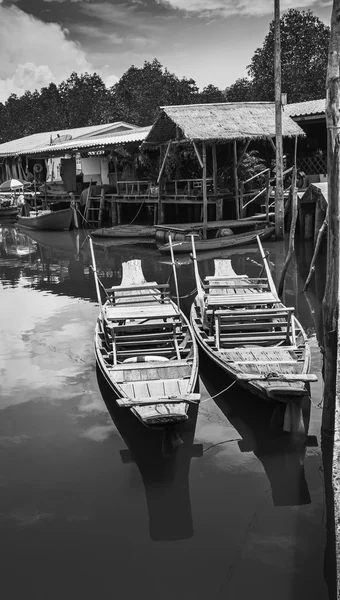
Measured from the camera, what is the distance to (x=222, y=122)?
17344mm

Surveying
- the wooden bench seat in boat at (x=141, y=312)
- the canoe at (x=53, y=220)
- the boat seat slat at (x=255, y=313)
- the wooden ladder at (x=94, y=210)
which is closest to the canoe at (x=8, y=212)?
the canoe at (x=53, y=220)

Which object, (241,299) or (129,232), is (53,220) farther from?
(241,299)

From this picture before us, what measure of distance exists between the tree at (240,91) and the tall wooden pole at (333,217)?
1245 inches

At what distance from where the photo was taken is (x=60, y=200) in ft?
90.7

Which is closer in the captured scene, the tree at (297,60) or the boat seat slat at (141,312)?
the boat seat slat at (141,312)

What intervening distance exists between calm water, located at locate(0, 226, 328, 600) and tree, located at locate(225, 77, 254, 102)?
1227 inches

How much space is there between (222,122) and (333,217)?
40.9 feet

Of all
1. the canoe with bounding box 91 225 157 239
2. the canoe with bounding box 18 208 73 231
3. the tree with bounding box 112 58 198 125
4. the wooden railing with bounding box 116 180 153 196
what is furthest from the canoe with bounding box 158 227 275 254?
the tree with bounding box 112 58 198 125

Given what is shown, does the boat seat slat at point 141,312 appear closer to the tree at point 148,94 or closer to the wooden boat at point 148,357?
the wooden boat at point 148,357

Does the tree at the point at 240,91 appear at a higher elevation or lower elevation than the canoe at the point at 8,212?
higher

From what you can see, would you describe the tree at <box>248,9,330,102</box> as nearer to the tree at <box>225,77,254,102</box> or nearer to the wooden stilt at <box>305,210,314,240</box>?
the tree at <box>225,77,254,102</box>

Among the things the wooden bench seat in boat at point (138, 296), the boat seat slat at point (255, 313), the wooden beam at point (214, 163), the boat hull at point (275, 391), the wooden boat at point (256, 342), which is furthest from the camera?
the wooden beam at point (214, 163)

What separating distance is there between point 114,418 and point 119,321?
2025 mm

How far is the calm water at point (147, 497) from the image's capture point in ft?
14.2
